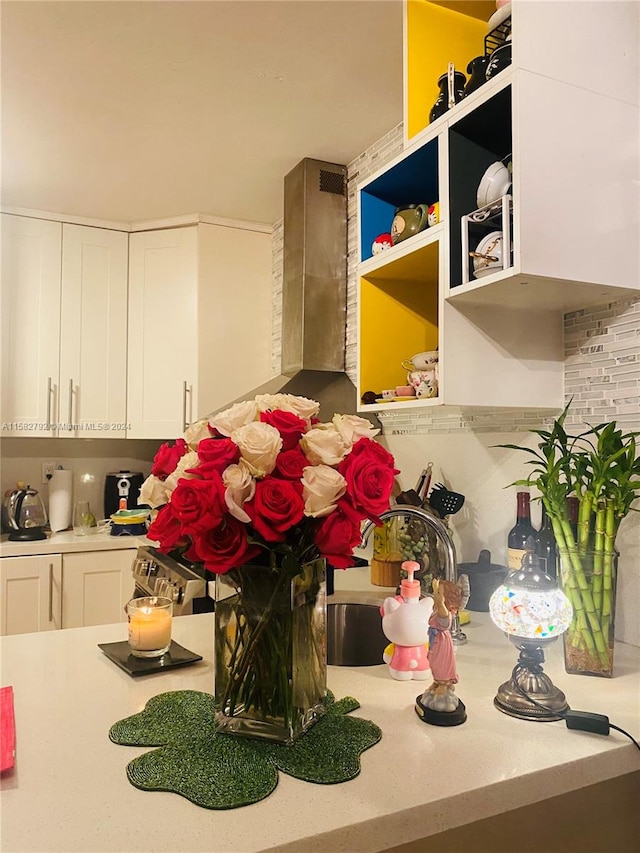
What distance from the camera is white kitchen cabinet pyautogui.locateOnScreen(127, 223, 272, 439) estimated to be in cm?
321

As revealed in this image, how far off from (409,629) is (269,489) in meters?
0.47

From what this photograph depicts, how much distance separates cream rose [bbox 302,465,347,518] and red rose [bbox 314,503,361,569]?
0.02 metres

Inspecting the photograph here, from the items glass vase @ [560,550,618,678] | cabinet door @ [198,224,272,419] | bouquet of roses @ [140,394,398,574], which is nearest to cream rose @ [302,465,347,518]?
bouquet of roses @ [140,394,398,574]

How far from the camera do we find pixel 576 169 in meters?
1.25

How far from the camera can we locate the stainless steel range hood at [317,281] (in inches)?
99.3

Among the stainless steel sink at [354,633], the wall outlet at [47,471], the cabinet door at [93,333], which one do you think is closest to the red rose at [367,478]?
the stainless steel sink at [354,633]

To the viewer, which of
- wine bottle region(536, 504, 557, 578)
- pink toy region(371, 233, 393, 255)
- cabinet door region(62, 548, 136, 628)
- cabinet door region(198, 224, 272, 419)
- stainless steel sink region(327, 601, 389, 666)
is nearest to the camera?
wine bottle region(536, 504, 557, 578)

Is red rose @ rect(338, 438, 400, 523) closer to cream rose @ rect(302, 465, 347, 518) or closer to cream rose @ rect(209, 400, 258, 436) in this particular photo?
cream rose @ rect(302, 465, 347, 518)

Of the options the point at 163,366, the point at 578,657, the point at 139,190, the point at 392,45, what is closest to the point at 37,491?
the point at 163,366

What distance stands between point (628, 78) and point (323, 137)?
1.27 m

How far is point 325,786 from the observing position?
800 mm

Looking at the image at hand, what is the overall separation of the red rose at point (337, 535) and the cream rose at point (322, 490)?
0.8 inches

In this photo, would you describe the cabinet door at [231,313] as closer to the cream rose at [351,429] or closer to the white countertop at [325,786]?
the white countertop at [325,786]

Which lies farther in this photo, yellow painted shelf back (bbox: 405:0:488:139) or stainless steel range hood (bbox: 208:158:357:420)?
stainless steel range hood (bbox: 208:158:357:420)
